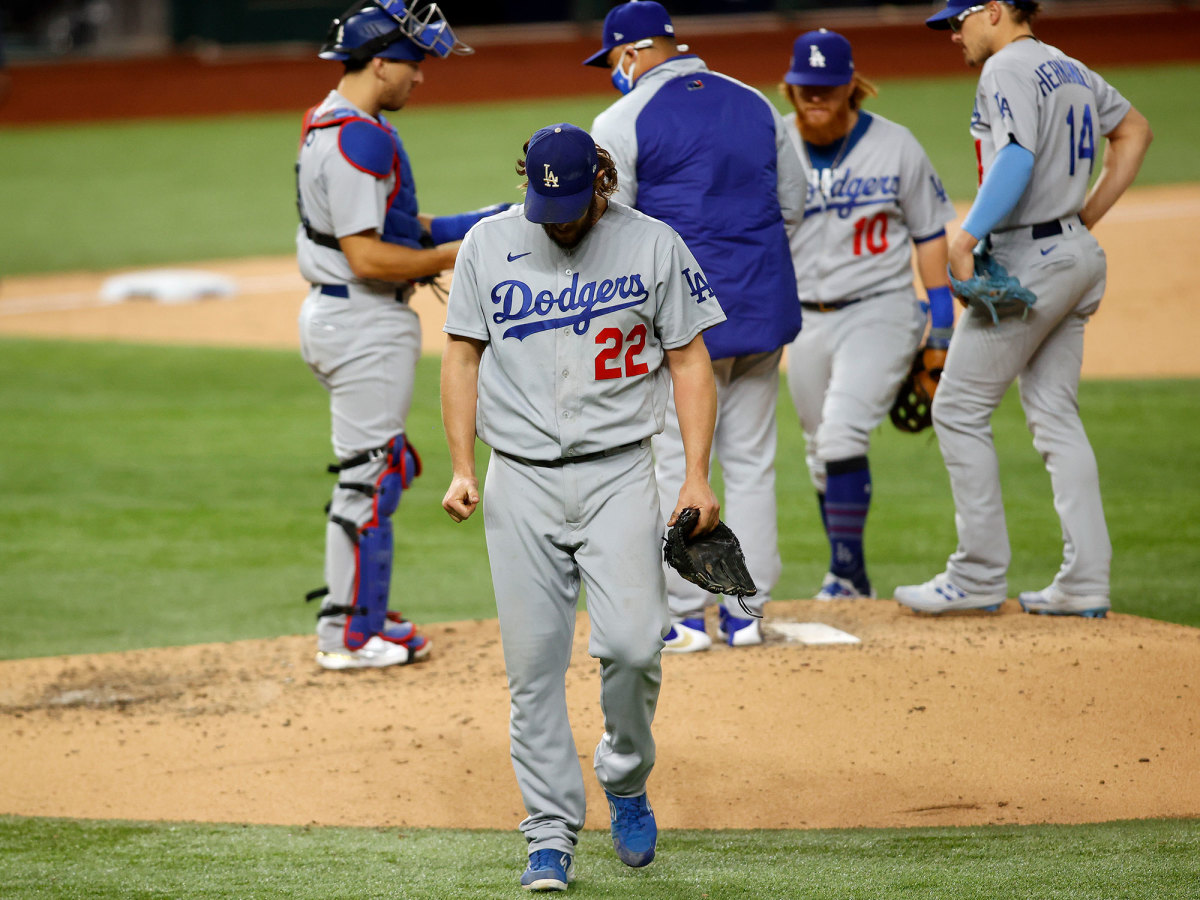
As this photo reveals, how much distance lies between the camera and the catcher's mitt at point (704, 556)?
142 inches

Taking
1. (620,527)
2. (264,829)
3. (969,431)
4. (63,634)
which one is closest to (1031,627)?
(969,431)

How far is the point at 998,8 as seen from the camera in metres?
5.09

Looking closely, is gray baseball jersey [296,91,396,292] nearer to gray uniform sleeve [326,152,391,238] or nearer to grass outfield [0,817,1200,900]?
gray uniform sleeve [326,152,391,238]

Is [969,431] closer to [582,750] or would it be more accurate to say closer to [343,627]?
[582,750]

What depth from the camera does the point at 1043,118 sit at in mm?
5000

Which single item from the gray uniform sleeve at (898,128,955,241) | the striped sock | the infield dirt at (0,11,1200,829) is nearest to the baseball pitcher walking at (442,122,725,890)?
the infield dirt at (0,11,1200,829)

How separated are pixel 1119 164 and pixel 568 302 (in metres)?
2.72

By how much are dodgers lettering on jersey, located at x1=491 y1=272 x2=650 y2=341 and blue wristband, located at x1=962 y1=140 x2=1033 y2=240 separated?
1.81 metres

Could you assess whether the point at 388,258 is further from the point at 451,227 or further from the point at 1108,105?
the point at 1108,105

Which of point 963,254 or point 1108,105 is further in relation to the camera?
point 1108,105

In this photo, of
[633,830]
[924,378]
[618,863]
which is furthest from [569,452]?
[924,378]

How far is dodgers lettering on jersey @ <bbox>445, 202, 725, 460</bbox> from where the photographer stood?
355cm

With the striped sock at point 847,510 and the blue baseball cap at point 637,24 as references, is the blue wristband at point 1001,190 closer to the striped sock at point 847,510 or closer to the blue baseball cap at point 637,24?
the blue baseball cap at point 637,24

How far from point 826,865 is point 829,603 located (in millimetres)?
2337
